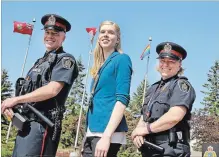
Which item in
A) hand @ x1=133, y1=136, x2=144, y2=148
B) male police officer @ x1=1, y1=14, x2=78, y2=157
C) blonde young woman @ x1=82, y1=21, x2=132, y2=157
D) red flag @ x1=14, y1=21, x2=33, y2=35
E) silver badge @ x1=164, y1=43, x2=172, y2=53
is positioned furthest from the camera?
red flag @ x1=14, y1=21, x2=33, y2=35

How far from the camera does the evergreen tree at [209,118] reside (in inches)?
1513

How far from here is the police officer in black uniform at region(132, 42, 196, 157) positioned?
343 centimetres

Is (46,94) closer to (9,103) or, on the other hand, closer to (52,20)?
(9,103)

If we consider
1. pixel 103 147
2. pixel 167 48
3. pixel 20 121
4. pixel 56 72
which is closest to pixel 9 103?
pixel 20 121

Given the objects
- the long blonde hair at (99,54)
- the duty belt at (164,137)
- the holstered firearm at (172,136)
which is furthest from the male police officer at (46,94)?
the holstered firearm at (172,136)

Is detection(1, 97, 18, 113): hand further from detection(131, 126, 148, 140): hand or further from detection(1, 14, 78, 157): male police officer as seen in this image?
detection(131, 126, 148, 140): hand

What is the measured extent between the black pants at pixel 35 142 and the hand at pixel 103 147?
0.51 metres

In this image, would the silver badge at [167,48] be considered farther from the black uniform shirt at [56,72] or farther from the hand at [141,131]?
the black uniform shirt at [56,72]

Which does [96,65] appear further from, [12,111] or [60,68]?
[12,111]

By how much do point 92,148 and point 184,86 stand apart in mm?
1180

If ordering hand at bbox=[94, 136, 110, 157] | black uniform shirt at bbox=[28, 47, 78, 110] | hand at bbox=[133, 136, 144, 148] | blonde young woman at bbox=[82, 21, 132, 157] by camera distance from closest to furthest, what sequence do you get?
1. hand at bbox=[94, 136, 110, 157]
2. blonde young woman at bbox=[82, 21, 132, 157]
3. black uniform shirt at bbox=[28, 47, 78, 110]
4. hand at bbox=[133, 136, 144, 148]

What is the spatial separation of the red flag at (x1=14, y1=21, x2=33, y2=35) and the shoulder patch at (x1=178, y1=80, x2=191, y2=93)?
24551 mm

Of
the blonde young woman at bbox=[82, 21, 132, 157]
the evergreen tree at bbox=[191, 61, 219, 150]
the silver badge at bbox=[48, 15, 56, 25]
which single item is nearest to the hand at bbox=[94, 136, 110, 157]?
the blonde young woman at bbox=[82, 21, 132, 157]

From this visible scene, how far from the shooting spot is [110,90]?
329cm
